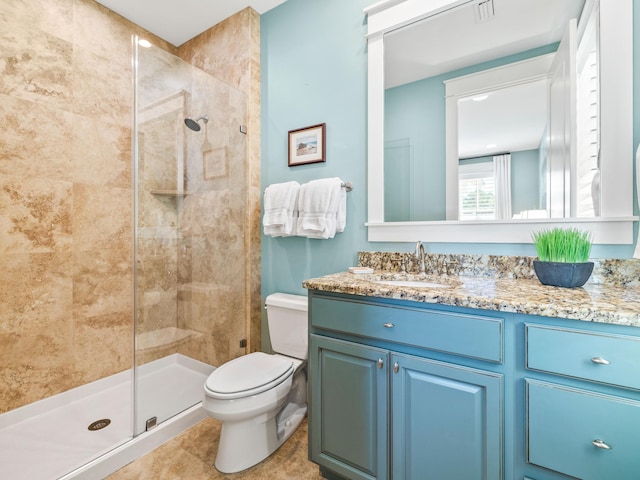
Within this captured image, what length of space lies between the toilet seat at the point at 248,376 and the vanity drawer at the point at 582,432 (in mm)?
1026

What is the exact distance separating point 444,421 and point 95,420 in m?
1.95

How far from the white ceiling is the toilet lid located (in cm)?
235

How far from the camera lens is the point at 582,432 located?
2.63ft

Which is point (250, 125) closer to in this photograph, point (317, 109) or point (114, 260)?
point (317, 109)

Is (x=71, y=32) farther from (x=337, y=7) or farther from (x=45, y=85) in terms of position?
(x=337, y=7)

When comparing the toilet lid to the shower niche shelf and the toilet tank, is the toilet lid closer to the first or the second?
the toilet tank

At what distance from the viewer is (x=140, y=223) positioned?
1707 mm

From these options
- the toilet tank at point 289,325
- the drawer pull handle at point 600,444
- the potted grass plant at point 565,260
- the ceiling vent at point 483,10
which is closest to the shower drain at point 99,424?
the toilet tank at point 289,325

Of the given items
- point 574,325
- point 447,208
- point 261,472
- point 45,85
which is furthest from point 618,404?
point 45,85

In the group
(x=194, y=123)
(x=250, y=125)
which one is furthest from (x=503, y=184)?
(x=194, y=123)

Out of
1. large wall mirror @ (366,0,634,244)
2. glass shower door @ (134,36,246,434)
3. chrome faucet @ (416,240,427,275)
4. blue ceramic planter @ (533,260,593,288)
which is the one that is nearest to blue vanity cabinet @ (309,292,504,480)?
blue ceramic planter @ (533,260,593,288)

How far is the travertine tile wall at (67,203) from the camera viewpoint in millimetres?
1682

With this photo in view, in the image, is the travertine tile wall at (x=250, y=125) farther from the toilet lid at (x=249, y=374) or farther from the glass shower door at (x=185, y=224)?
the toilet lid at (x=249, y=374)

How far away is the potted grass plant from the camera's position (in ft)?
3.50
